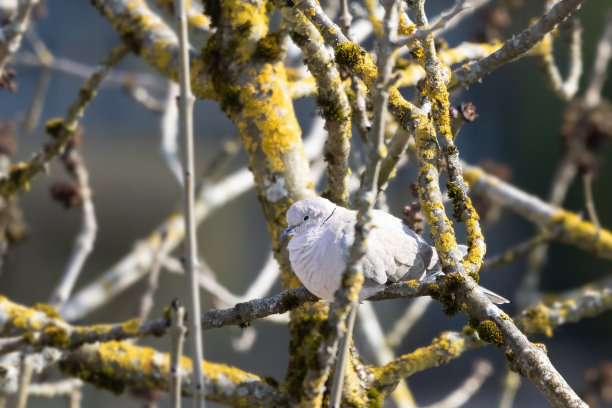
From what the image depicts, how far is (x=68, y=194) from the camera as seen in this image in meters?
3.70

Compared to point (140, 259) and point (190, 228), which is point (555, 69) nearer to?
point (140, 259)

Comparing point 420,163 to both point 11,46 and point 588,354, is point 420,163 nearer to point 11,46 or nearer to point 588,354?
point 11,46

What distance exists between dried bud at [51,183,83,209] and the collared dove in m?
1.81

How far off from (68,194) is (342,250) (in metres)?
2.15

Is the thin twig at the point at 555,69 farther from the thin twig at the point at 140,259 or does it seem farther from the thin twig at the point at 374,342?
the thin twig at the point at 374,342

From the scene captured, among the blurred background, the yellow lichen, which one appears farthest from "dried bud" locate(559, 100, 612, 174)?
the blurred background

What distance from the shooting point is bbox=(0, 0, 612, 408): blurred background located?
7.16m

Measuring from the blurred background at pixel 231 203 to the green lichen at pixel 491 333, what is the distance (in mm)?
5406

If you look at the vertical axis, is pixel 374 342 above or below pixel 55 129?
below

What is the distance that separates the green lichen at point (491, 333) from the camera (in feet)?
5.30

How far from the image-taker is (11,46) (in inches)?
113

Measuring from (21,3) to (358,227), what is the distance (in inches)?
82.8

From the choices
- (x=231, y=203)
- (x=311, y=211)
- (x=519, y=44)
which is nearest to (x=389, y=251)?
(x=311, y=211)

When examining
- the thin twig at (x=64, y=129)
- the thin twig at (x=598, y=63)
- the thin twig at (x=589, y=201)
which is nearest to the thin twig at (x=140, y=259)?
the thin twig at (x=64, y=129)
